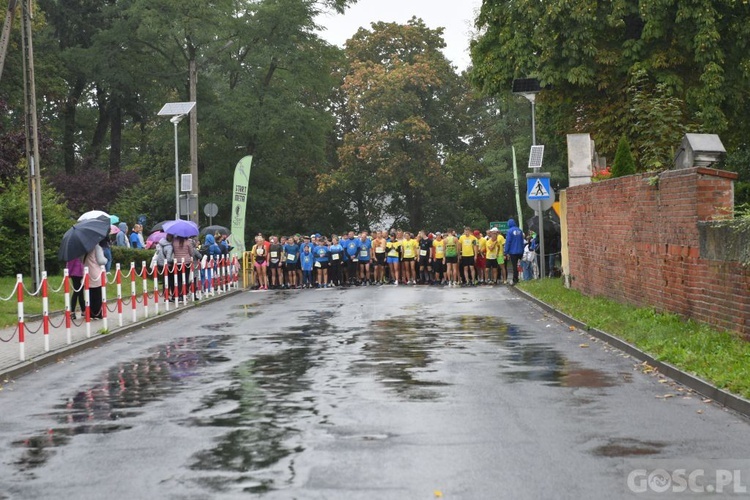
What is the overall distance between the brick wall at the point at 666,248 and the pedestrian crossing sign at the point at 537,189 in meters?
6.04

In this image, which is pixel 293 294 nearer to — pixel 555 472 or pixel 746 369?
pixel 746 369

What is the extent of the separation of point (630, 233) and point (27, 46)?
13475mm

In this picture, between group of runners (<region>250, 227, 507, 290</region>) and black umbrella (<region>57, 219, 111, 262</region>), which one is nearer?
black umbrella (<region>57, 219, 111, 262</region>)

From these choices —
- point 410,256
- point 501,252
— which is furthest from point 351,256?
point 501,252

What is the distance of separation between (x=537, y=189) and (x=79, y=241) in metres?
14.1

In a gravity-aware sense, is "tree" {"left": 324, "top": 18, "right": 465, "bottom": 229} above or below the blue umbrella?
above

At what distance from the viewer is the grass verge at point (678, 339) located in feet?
39.0

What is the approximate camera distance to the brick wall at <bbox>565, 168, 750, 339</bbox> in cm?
1518

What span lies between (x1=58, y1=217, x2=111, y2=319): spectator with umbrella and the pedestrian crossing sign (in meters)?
13.2

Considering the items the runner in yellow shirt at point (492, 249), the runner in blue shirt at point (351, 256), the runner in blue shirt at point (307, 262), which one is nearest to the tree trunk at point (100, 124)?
the runner in blue shirt at point (307, 262)

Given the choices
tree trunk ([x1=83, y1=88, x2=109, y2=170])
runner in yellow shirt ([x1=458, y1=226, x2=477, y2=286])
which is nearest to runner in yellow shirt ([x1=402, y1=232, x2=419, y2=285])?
runner in yellow shirt ([x1=458, y1=226, x2=477, y2=286])

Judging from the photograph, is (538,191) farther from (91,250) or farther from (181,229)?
(91,250)

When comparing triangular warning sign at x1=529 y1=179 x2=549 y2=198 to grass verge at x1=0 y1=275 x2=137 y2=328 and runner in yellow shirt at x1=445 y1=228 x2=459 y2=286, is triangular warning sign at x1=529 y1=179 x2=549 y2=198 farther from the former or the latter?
grass verge at x1=0 y1=275 x2=137 y2=328

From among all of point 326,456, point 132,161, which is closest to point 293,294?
point 326,456
